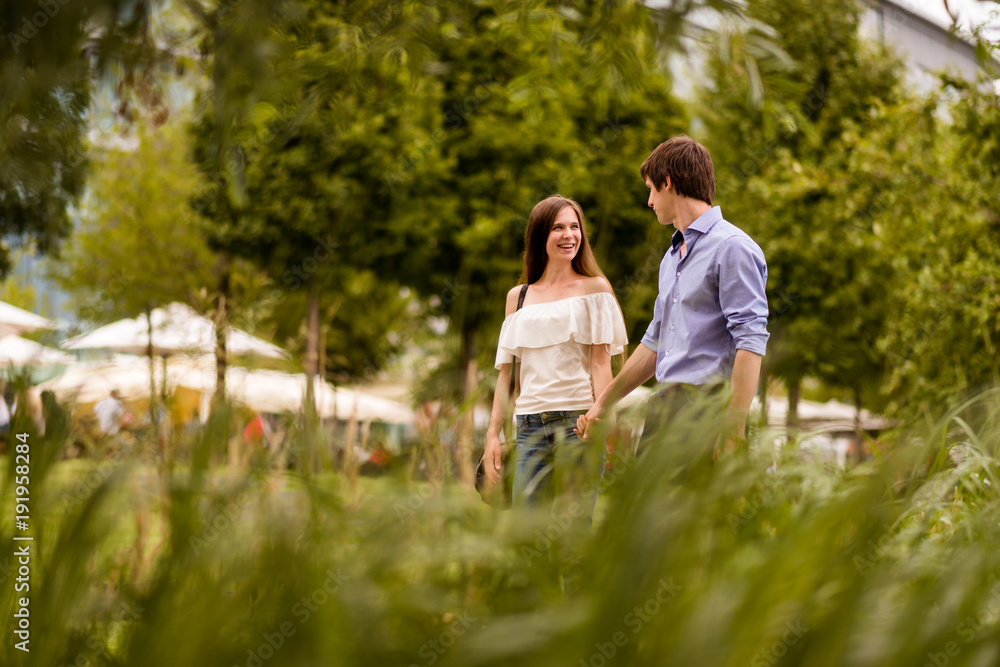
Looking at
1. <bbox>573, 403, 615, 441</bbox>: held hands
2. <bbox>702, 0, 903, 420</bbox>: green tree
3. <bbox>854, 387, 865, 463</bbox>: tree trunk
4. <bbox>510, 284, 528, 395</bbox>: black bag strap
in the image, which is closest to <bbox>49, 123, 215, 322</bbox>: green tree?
<bbox>702, 0, 903, 420</bbox>: green tree

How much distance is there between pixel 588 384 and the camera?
3.45 m

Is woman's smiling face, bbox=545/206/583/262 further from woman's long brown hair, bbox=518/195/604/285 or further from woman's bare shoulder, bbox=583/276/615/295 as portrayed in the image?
woman's bare shoulder, bbox=583/276/615/295

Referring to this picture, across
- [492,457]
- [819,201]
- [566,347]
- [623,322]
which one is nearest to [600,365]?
[566,347]

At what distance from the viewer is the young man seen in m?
2.73

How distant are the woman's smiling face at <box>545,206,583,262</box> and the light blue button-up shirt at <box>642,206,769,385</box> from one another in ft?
1.89

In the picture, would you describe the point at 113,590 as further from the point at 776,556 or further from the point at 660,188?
the point at 660,188

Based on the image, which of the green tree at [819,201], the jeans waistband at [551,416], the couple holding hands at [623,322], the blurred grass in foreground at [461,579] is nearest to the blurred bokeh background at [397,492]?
the blurred grass in foreground at [461,579]

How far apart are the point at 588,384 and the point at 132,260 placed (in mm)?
20801

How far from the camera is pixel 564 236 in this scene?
3555 mm

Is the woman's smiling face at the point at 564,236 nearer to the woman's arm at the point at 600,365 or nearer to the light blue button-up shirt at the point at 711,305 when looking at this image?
the woman's arm at the point at 600,365

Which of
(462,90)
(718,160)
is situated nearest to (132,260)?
(462,90)

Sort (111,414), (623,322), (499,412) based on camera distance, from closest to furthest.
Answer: (623,322), (499,412), (111,414)

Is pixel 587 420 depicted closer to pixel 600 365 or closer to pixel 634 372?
pixel 634 372

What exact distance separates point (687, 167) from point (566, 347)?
80 centimetres
